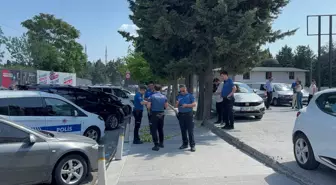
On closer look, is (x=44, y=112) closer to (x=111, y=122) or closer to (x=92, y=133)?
(x=92, y=133)

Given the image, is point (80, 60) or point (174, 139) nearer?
point (174, 139)

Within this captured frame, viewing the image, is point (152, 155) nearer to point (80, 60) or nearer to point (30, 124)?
point (30, 124)

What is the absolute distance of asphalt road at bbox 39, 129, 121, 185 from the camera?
607cm

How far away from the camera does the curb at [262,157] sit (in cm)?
578

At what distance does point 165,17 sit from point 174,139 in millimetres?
4644

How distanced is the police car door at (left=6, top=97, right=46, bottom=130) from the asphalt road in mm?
1795

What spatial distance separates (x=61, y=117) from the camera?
27.2 feet

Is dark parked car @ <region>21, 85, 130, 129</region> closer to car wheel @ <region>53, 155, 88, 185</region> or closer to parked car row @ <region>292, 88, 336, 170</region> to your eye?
car wheel @ <region>53, 155, 88, 185</region>

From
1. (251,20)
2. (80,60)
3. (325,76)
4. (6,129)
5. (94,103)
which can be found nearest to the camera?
(6,129)

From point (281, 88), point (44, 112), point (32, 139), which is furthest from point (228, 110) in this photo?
point (281, 88)

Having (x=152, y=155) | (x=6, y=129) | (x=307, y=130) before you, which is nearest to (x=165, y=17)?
(x=152, y=155)

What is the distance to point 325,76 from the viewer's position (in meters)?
59.1

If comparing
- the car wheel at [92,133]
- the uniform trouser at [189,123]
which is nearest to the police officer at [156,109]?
the uniform trouser at [189,123]

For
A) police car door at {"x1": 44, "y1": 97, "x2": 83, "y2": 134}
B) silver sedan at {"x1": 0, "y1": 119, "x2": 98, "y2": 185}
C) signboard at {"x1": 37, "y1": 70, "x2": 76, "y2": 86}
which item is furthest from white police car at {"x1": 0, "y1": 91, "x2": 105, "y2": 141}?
signboard at {"x1": 37, "y1": 70, "x2": 76, "y2": 86}
